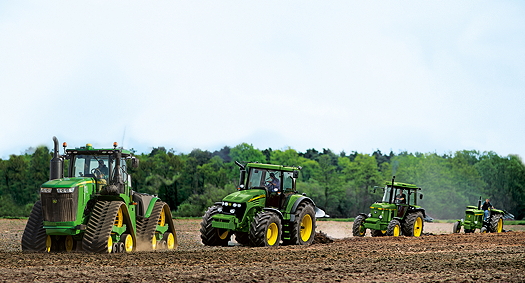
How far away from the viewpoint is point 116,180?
50.6ft

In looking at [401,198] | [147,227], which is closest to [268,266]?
[147,227]

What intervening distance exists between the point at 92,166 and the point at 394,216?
1338 cm

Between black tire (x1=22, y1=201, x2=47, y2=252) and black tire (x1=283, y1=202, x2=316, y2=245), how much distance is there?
23.6ft

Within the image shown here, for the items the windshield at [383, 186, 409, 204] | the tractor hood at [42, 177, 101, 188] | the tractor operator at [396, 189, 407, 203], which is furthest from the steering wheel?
the tractor operator at [396, 189, 407, 203]

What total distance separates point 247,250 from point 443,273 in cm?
Result: 589

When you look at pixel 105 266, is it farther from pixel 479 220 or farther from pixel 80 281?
pixel 479 220

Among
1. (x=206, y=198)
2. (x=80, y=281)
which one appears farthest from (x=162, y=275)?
(x=206, y=198)

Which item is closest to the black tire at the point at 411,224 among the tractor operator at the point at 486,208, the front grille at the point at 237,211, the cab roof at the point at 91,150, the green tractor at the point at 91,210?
the tractor operator at the point at 486,208

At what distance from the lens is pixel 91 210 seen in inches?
583

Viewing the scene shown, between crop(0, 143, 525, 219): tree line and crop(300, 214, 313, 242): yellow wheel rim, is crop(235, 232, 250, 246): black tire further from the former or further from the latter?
crop(0, 143, 525, 219): tree line

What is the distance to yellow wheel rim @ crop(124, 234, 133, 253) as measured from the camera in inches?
592

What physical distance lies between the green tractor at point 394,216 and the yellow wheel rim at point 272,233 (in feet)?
24.2

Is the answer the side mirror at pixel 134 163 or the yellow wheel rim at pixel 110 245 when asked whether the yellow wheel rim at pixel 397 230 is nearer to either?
the side mirror at pixel 134 163

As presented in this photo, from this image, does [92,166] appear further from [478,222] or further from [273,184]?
[478,222]
